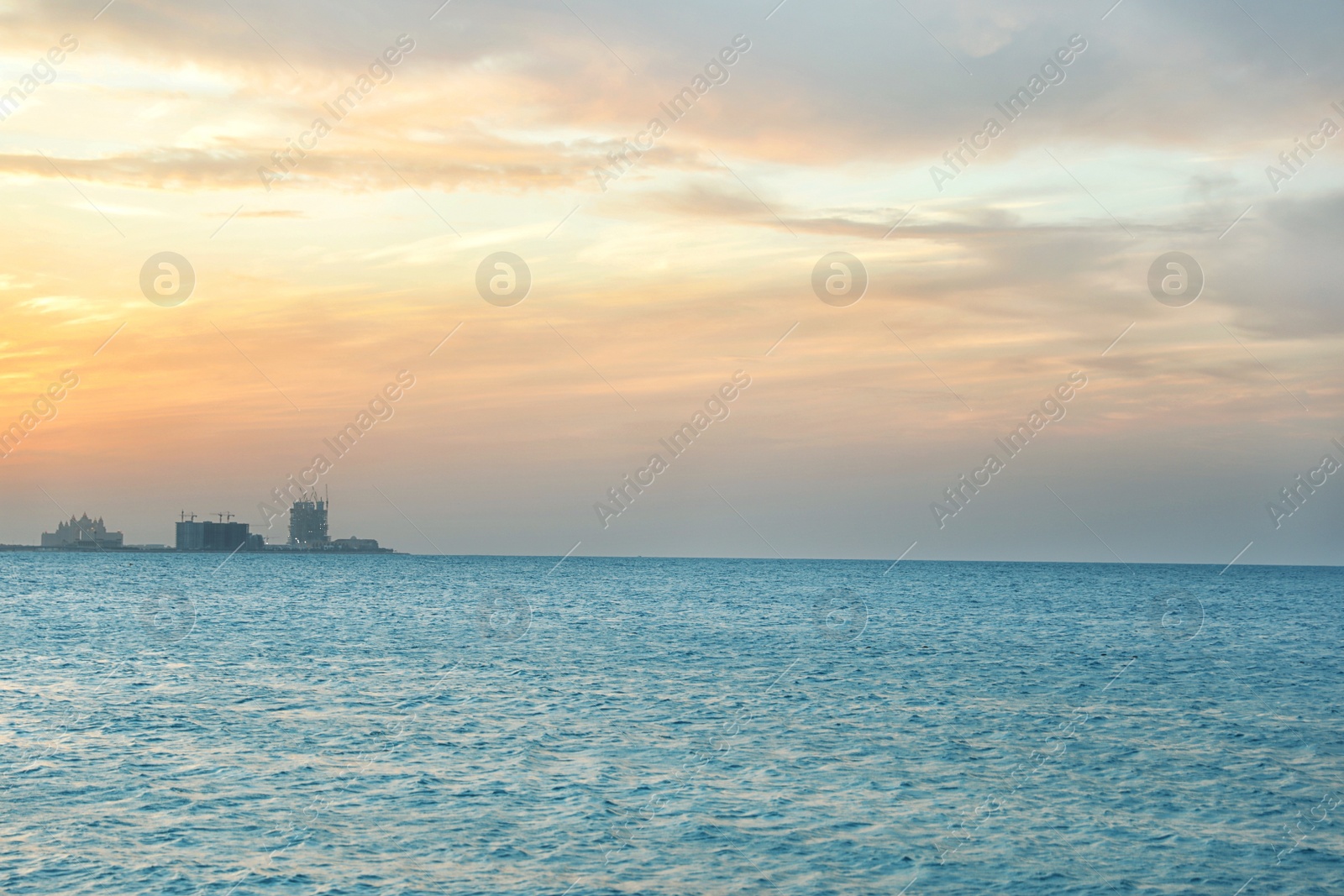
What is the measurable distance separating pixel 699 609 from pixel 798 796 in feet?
255

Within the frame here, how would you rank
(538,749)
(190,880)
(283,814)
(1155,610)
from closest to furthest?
(190,880) → (283,814) → (538,749) → (1155,610)

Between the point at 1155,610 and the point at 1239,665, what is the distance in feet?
196

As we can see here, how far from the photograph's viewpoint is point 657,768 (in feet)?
95.8

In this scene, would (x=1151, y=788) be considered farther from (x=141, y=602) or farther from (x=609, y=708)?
(x=141, y=602)

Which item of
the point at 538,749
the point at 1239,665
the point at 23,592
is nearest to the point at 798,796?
the point at 538,749

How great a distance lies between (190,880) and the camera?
19.8m

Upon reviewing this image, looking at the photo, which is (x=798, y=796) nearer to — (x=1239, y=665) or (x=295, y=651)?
(x=295, y=651)

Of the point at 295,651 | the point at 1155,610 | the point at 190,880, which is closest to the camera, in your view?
the point at 190,880

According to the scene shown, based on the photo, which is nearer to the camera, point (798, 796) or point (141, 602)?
point (798, 796)

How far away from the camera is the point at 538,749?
3161 centimetres

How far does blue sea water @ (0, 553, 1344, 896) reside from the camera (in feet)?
69.4

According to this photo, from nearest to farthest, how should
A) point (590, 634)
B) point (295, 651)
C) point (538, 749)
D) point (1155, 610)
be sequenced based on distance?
point (538, 749) < point (295, 651) < point (590, 634) < point (1155, 610)

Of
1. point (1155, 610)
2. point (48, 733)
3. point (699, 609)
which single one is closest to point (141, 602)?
point (699, 609)

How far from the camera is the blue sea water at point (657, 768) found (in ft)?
69.4
